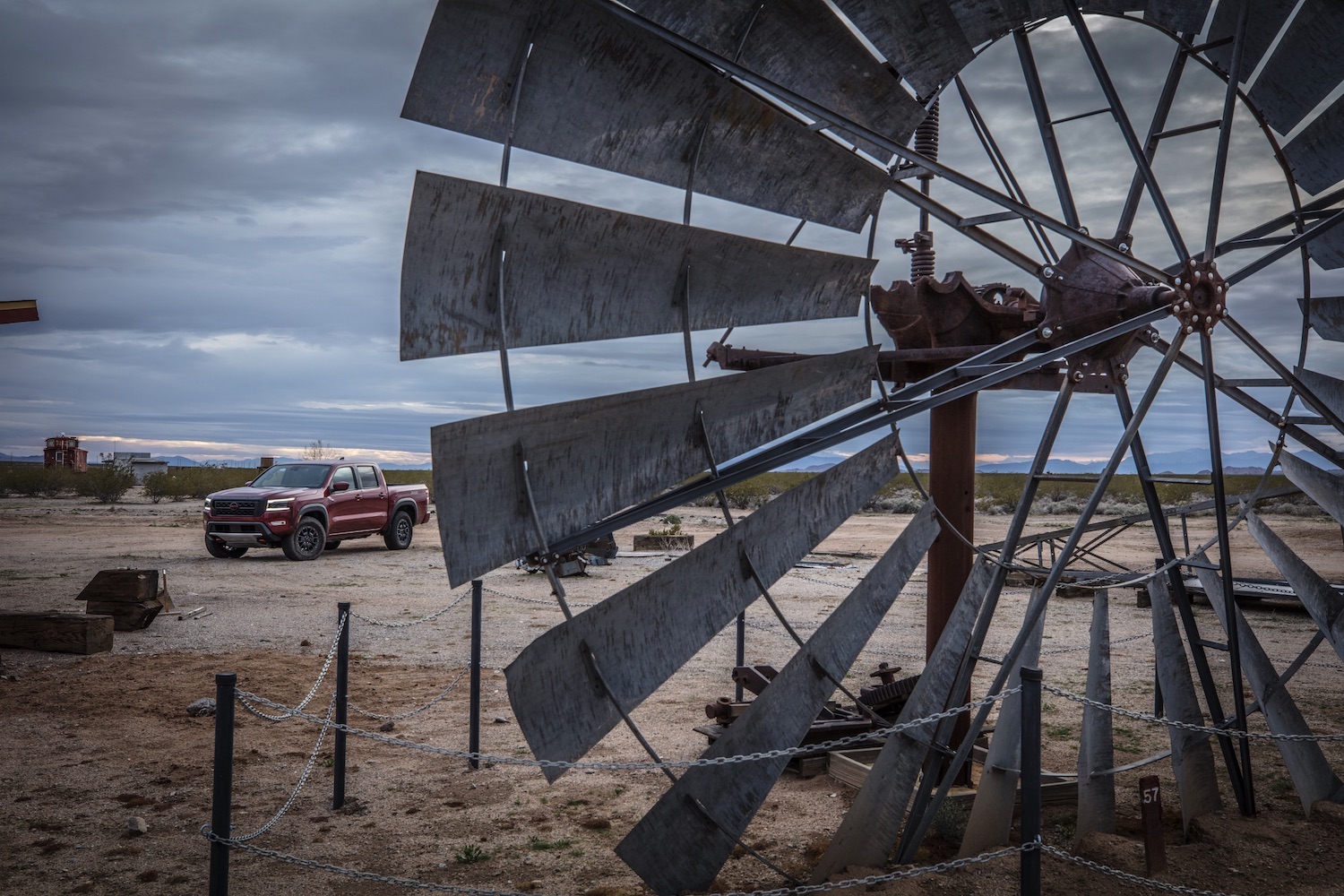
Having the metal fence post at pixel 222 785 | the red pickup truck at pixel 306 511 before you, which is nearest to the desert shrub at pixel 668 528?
the red pickup truck at pixel 306 511

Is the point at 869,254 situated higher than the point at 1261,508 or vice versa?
the point at 869,254

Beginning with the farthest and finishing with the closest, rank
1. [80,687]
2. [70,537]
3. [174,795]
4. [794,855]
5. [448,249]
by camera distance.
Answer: [70,537]
[80,687]
[174,795]
[794,855]
[448,249]

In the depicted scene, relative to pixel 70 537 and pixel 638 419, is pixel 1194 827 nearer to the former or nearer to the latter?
pixel 638 419

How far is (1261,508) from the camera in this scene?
33344 mm

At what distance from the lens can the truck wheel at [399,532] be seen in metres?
20.5

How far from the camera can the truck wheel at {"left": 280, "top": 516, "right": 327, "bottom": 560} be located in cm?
1760

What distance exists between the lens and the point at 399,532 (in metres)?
20.7

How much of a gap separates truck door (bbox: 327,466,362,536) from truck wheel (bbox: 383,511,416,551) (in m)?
1.05

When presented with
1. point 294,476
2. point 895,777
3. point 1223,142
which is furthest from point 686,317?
point 294,476

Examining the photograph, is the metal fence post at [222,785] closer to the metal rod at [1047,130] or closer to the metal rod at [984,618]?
the metal rod at [984,618]

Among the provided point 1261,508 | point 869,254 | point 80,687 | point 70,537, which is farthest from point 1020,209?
point 1261,508

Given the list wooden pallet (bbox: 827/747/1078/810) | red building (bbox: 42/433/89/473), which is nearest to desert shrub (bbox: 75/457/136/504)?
red building (bbox: 42/433/89/473)

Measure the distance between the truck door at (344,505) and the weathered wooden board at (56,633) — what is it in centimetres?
862

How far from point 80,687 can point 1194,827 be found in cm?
860
